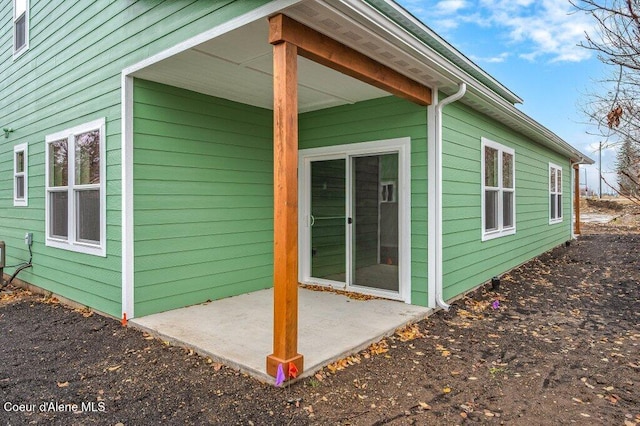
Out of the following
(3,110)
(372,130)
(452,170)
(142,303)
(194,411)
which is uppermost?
(3,110)

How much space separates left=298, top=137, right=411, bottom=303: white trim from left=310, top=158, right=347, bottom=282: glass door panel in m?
0.08

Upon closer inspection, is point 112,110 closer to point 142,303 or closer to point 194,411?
point 142,303

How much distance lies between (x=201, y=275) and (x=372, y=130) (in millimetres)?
2846

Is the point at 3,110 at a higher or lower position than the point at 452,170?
higher

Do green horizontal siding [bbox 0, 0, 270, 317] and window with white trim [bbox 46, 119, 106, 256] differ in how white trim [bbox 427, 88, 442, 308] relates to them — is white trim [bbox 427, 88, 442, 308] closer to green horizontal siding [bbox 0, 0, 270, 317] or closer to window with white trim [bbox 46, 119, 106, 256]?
green horizontal siding [bbox 0, 0, 270, 317]

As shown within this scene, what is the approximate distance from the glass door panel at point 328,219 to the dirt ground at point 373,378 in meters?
1.67

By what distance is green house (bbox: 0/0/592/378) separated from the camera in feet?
11.1

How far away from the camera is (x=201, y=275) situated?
4.92 m

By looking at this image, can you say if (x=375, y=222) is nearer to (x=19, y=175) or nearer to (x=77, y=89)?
(x=77, y=89)

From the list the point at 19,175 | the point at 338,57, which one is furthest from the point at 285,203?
the point at 19,175

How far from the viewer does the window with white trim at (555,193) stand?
1041 centimetres

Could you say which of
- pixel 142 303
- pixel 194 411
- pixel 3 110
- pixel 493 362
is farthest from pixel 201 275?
pixel 3 110

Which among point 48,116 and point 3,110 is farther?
point 3,110

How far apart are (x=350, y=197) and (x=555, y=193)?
8015 millimetres
